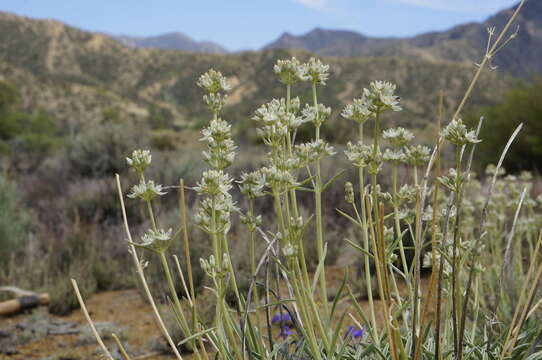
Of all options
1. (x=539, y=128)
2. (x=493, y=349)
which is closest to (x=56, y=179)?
(x=493, y=349)

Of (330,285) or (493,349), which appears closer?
(493,349)

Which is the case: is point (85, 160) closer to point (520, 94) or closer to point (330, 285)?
point (330, 285)

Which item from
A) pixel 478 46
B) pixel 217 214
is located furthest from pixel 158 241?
pixel 478 46

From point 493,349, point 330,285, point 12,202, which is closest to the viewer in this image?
point 493,349

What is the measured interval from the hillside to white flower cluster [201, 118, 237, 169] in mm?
51036

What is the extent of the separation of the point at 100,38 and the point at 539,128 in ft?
253

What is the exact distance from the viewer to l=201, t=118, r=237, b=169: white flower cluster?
1571 millimetres

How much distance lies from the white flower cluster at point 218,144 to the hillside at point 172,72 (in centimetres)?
5104

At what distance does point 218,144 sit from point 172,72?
73859mm

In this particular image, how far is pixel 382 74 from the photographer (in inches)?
2653

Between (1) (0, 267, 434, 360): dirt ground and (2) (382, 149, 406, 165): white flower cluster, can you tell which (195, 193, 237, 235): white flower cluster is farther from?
(1) (0, 267, 434, 360): dirt ground

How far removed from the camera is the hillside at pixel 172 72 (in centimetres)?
5919

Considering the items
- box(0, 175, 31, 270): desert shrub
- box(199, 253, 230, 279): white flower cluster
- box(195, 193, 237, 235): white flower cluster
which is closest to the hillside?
box(0, 175, 31, 270): desert shrub

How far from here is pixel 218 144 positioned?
1.60m
